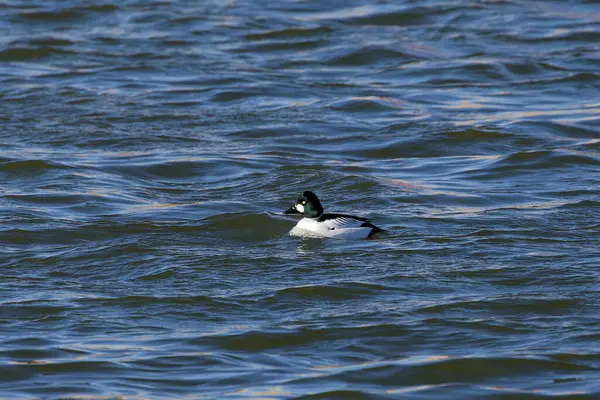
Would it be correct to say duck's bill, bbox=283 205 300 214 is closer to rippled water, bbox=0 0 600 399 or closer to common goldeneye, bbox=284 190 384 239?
common goldeneye, bbox=284 190 384 239

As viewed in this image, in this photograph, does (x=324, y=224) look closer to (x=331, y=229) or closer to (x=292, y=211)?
(x=331, y=229)

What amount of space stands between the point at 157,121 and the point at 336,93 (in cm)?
306

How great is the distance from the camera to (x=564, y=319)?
9.34 m

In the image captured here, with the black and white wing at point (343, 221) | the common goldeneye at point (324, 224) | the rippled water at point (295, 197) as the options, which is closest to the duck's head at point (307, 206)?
the common goldeneye at point (324, 224)

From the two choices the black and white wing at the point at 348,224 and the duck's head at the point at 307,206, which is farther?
the duck's head at the point at 307,206

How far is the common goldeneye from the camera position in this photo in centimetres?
1171

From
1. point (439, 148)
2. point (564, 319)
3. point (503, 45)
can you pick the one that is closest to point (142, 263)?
point (564, 319)

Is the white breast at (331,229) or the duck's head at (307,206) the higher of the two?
the duck's head at (307,206)

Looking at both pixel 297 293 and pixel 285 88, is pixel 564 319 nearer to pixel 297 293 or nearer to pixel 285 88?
pixel 297 293

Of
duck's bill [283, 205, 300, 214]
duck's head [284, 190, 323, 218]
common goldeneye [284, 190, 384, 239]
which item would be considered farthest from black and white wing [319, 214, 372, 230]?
duck's bill [283, 205, 300, 214]

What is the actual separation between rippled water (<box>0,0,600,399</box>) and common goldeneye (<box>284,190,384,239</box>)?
0.18 meters

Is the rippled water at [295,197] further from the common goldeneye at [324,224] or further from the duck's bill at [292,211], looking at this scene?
the duck's bill at [292,211]

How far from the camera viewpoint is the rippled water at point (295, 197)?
28.1 feet

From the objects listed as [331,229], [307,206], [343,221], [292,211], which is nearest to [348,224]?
[343,221]
